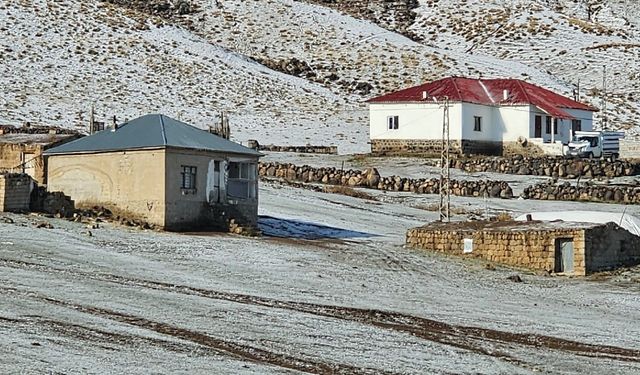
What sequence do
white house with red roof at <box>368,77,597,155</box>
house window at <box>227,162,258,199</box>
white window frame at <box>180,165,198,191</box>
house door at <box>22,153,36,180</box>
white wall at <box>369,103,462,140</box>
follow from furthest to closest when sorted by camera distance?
white house with red roof at <box>368,77,597,155</box> → white wall at <box>369,103,462,140</box> → house door at <box>22,153,36,180</box> → house window at <box>227,162,258,199</box> → white window frame at <box>180,165,198,191</box>

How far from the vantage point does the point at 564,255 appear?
3002 centimetres

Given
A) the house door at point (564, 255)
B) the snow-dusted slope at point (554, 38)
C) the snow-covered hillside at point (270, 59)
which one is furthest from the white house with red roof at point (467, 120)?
the house door at point (564, 255)

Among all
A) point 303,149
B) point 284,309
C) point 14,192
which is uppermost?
point 303,149

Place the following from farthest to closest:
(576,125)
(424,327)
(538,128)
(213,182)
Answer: (576,125), (538,128), (213,182), (424,327)

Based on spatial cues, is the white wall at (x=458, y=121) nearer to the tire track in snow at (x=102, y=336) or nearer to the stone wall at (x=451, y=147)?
the stone wall at (x=451, y=147)

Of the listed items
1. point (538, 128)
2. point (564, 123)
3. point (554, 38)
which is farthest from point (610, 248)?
point (554, 38)

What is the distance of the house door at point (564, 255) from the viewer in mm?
29844

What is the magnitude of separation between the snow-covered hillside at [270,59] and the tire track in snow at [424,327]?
3586 centimetres

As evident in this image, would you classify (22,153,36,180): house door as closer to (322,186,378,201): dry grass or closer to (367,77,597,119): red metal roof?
(322,186,378,201): dry grass

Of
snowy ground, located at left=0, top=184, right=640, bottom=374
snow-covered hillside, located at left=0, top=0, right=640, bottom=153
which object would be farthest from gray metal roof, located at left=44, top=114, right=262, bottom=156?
snow-covered hillside, located at left=0, top=0, right=640, bottom=153

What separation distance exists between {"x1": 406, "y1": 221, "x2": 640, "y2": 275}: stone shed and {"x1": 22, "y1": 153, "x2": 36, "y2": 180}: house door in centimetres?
1162

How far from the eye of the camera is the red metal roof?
5891cm

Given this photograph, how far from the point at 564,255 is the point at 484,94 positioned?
3134cm

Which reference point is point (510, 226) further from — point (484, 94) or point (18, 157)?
point (484, 94)
